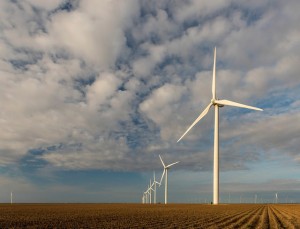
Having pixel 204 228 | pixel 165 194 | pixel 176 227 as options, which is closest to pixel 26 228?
pixel 176 227

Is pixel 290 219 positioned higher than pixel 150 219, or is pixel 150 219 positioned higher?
pixel 290 219

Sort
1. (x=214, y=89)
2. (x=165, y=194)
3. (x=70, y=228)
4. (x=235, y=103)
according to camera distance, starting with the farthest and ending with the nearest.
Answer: (x=165, y=194) → (x=214, y=89) → (x=235, y=103) → (x=70, y=228)

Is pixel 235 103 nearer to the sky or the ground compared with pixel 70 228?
nearer to the sky

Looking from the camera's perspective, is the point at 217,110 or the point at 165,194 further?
the point at 165,194

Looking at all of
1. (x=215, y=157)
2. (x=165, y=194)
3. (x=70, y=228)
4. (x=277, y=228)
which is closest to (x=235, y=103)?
(x=215, y=157)

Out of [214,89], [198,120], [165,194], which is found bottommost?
[165,194]

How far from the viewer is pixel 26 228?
31.7m

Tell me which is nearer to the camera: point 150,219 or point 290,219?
point 150,219

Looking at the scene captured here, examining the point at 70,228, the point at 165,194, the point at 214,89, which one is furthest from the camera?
the point at 165,194

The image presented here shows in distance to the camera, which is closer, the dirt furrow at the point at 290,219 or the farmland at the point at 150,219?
the farmland at the point at 150,219

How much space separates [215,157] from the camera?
86188 mm

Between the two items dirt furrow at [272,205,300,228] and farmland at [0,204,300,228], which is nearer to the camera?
farmland at [0,204,300,228]

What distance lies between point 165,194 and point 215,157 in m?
69.6

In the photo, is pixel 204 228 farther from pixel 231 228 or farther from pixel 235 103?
pixel 235 103
